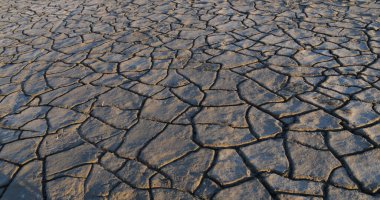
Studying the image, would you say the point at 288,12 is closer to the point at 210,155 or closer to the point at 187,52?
the point at 187,52

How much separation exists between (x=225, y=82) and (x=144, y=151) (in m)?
1.11

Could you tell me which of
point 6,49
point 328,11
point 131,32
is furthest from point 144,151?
point 328,11

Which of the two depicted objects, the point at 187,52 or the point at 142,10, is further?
the point at 142,10

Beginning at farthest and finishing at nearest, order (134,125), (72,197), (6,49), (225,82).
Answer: (6,49) < (225,82) < (134,125) < (72,197)

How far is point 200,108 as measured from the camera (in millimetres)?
2924

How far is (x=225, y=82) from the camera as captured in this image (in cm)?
328

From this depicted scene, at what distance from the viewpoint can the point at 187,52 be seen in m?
3.98

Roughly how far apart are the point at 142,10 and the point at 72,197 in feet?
Answer: 13.2

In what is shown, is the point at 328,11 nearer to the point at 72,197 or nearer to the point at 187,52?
the point at 187,52

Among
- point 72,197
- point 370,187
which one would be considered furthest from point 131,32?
point 370,187

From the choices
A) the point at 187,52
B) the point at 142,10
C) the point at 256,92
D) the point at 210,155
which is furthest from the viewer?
the point at 142,10

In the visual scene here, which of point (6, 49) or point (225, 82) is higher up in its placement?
point (225, 82)

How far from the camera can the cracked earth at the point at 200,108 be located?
223 cm

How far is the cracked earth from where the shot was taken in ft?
7.30
